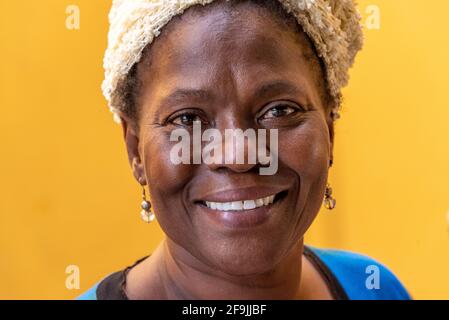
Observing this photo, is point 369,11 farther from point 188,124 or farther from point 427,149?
point 188,124

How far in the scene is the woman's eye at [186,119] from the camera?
103 cm

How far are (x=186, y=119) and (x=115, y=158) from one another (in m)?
0.86

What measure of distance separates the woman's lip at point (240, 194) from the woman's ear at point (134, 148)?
0.74ft

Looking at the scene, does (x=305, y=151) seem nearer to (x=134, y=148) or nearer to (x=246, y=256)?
(x=246, y=256)

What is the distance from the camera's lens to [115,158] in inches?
72.7

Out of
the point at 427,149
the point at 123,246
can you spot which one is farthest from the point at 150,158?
the point at 427,149

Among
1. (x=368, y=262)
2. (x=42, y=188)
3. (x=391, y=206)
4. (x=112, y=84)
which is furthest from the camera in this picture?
(x=391, y=206)

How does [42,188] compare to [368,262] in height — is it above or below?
above

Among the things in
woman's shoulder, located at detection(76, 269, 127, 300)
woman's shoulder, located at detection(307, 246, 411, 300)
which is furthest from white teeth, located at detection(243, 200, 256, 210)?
woman's shoulder, located at detection(307, 246, 411, 300)

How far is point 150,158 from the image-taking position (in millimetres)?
1087

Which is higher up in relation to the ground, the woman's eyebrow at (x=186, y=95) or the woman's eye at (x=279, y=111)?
the woman's eyebrow at (x=186, y=95)

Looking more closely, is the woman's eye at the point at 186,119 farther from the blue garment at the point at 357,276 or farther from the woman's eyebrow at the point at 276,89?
the blue garment at the point at 357,276

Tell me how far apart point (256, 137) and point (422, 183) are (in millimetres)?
1144

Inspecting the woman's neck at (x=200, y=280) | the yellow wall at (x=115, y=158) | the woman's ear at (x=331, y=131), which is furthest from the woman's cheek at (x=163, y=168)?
the yellow wall at (x=115, y=158)
